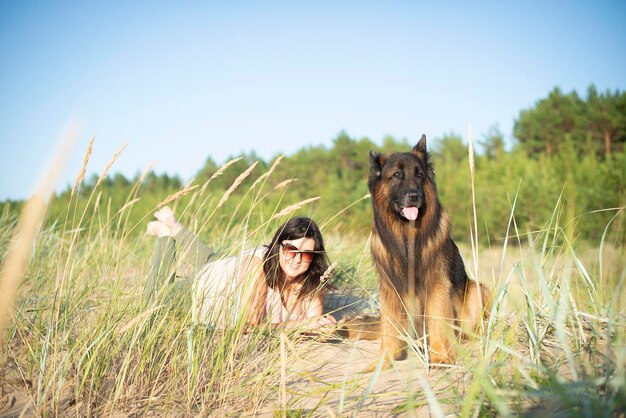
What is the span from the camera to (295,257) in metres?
3.84

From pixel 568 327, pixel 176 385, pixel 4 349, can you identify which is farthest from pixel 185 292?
pixel 568 327

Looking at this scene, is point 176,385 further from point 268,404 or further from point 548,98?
point 548,98

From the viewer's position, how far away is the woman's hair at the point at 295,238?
3801 millimetres

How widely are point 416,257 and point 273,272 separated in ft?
4.53

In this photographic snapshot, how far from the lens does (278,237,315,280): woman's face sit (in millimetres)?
3803

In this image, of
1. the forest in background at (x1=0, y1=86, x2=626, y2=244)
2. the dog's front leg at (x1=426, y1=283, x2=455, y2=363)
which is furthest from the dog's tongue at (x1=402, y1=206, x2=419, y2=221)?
the forest in background at (x1=0, y1=86, x2=626, y2=244)

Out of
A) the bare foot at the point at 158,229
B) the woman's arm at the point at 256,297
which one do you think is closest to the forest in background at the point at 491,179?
the bare foot at the point at 158,229

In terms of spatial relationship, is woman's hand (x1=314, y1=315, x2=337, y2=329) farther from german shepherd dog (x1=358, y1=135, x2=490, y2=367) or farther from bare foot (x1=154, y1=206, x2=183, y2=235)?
bare foot (x1=154, y1=206, x2=183, y2=235)

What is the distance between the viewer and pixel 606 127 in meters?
23.2

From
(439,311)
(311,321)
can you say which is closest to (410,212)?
(439,311)

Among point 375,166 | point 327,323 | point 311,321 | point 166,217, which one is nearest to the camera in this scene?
point 311,321

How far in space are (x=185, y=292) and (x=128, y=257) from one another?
8.66ft

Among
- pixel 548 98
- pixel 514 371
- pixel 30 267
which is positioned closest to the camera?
pixel 514 371

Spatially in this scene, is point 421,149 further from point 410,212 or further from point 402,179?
point 410,212
